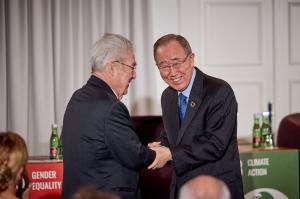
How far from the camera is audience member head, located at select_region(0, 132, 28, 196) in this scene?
217 cm

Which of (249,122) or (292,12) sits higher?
(292,12)

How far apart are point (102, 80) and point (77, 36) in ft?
7.76

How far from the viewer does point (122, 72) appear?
2.66 meters

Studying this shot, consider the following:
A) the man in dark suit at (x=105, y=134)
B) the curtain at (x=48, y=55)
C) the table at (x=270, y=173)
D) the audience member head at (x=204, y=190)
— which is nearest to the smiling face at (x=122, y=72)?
the man in dark suit at (x=105, y=134)

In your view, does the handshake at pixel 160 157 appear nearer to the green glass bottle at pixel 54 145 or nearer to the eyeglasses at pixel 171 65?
the eyeglasses at pixel 171 65

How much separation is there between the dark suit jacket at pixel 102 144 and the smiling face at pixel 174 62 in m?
0.46

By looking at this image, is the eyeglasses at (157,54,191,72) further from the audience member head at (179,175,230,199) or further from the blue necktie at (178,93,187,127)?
the audience member head at (179,175,230,199)

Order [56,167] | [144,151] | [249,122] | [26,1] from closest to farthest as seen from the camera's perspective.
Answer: [144,151]
[56,167]
[26,1]
[249,122]

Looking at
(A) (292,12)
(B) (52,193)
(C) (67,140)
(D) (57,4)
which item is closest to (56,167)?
(B) (52,193)

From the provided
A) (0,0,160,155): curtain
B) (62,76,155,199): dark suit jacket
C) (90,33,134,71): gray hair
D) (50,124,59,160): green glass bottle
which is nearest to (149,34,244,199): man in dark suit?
(62,76,155,199): dark suit jacket

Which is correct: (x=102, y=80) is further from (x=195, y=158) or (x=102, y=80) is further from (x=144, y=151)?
(x=195, y=158)

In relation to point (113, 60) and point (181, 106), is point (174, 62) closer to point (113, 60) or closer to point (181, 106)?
point (181, 106)

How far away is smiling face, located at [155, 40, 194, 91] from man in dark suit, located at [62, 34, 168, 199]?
33cm

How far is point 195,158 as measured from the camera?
9.43 ft
